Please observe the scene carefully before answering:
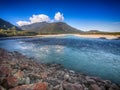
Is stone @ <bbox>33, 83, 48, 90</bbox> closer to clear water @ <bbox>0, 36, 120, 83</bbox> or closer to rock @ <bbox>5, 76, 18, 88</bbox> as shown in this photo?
rock @ <bbox>5, 76, 18, 88</bbox>

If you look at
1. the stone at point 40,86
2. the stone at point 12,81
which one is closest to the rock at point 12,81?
the stone at point 12,81

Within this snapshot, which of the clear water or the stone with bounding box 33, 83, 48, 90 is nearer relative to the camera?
the stone with bounding box 33, 83, 48, 90

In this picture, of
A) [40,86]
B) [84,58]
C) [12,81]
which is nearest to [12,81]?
[12,81]

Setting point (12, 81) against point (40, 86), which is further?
point (12, 81)

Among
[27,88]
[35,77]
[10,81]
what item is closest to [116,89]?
[35,77]

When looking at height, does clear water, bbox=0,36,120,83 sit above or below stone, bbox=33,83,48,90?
below

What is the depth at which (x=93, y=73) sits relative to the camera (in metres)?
13.3

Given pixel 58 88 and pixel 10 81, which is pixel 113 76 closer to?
pixel 58 88

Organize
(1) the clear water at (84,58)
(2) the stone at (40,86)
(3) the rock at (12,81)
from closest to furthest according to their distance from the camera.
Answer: (2) the stone at (40,86) < (3) the rock at (12,81) < (1) the clear water at (84,58)

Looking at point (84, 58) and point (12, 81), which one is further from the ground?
point (12, 81)

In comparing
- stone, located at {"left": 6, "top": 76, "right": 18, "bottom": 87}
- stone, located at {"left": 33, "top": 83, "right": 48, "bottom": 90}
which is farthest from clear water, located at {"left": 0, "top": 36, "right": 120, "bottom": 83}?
stone, located at {"left": 6, "top": 76, "right": 18, "bottom": 87}

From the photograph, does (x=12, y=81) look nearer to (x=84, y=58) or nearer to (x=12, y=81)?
(x=12, y=81)

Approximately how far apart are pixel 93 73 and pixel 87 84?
4855 mm

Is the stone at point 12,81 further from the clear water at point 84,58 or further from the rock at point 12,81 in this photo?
the clear water at point 84,58
